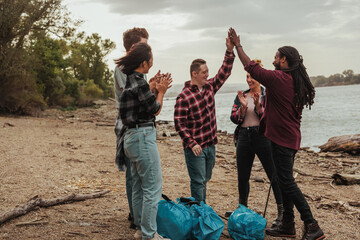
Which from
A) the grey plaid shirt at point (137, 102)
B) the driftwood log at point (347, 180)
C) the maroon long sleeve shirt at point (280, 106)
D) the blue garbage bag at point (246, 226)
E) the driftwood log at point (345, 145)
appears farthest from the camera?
the driftwood log at point (345, 145)

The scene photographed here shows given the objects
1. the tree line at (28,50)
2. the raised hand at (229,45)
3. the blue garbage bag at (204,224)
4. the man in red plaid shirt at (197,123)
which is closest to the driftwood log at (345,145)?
the raised hand at (229,45)

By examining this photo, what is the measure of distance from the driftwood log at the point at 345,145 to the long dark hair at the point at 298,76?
11313mm

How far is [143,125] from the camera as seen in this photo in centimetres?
351

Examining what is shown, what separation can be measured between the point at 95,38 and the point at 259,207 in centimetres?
7051

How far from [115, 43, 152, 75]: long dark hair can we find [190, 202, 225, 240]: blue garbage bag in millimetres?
1770

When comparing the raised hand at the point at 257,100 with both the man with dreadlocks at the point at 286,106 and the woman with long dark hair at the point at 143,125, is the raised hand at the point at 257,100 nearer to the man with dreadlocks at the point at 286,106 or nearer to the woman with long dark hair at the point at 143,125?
the man with dreadlocks at the point at 286,106

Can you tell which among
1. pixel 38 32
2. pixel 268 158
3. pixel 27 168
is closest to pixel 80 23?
pixel 38 32

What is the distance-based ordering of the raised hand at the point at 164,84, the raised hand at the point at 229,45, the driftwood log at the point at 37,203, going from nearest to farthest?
the raised hand at the point at 164,84, the driftwood log at the point at 37,203, the raised hand at the point at 229,45

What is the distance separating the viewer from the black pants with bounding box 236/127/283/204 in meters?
4.66

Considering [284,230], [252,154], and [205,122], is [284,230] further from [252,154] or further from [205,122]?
[205,122]

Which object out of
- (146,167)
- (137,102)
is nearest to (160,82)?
(137,102)

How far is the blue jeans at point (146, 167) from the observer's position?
137 inches

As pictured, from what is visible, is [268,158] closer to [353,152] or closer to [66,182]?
[66,182]

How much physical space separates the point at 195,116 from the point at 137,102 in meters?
1.15
